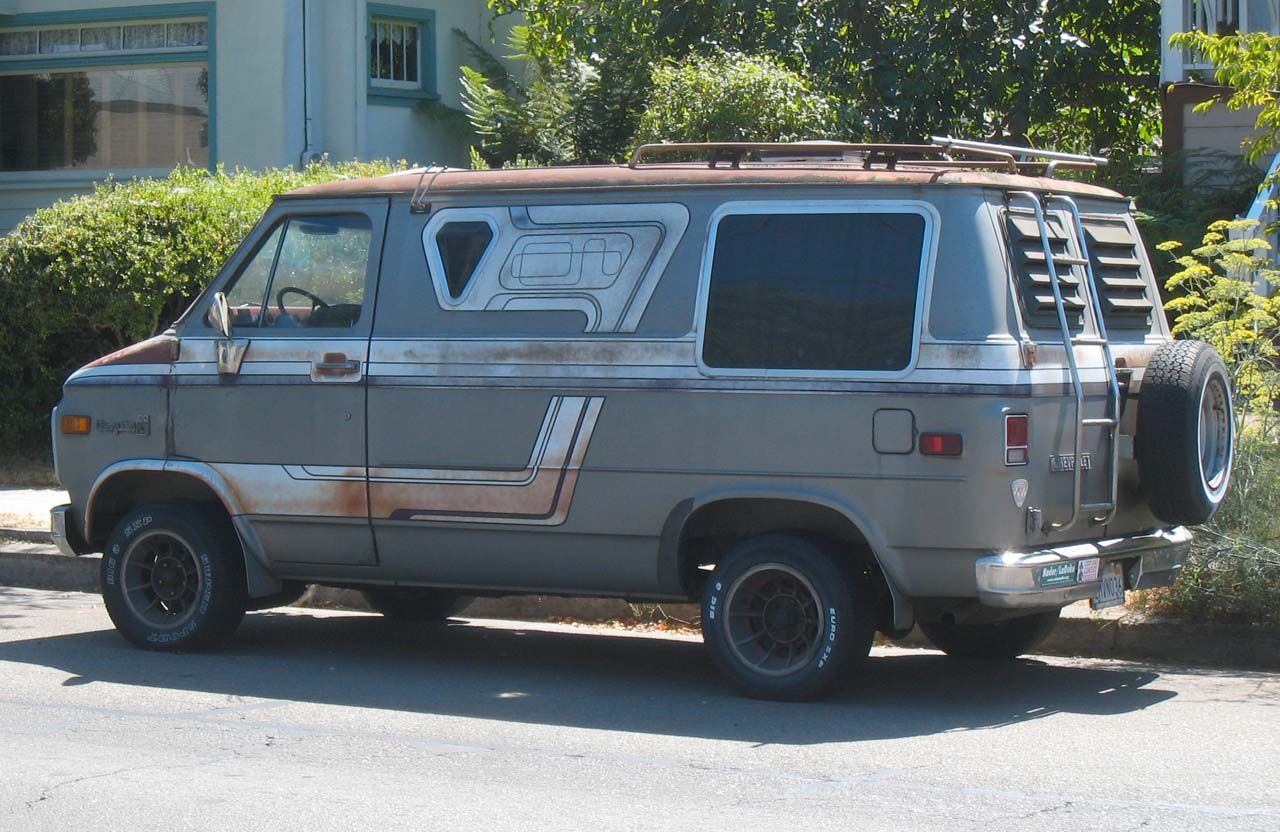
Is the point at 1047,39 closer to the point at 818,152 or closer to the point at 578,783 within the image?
the point at 818,152

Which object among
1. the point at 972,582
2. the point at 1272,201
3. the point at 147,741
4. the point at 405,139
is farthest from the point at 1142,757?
the point at 405,139

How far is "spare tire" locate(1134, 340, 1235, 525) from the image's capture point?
711 centimetres

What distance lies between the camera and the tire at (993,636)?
807 centimetres

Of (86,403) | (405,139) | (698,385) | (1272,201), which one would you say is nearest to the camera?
(698,385)

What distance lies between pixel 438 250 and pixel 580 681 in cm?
213

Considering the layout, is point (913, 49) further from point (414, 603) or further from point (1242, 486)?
point (414, 603)

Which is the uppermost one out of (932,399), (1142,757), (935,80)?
(935,80)

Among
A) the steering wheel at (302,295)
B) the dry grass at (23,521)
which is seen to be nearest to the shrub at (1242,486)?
the steering wheel at (302,295)

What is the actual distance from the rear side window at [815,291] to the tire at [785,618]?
821 millimetres

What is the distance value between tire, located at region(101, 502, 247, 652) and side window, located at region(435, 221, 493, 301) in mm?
1805

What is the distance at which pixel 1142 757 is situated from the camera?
6242 millimetres

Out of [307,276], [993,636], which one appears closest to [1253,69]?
[993,636]

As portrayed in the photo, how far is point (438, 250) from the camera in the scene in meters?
7.75

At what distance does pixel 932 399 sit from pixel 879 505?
0.49 m
